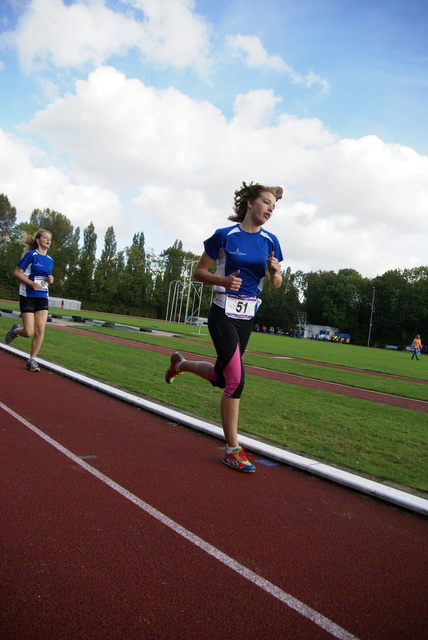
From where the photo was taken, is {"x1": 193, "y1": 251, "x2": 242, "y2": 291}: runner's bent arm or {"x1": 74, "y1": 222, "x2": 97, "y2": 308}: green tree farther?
{"x1": 74, "y1": 222, "x2": 97, "y2": 308}: green tree

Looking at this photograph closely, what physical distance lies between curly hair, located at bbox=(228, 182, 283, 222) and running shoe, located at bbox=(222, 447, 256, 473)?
2.11 m

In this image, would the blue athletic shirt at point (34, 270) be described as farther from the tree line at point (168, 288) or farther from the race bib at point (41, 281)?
the tree line at point (168, 288)

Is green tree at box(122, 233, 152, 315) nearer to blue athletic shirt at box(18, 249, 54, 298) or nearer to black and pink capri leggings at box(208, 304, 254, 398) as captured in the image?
blue athletic shirt at box(18, 249, 54, 298)

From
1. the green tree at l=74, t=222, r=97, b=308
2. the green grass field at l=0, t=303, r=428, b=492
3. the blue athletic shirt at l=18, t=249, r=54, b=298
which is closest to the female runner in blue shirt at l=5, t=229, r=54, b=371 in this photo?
the blue athletic shirt at l=18, t=249, r=54, b=298

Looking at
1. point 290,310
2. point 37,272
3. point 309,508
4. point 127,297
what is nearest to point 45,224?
point 127,297

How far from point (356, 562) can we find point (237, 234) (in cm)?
267

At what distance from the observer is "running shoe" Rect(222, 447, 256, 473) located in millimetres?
3990

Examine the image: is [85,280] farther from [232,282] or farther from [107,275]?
[232,282]

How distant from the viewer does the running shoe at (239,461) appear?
399 cm

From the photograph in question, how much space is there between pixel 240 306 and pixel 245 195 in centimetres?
104

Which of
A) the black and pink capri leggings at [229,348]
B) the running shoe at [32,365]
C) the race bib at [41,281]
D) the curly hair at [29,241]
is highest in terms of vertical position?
the curly hair at [29,241]

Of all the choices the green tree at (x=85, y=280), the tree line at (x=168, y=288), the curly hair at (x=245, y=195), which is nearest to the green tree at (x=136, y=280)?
the tree line at (x=168, y=288)

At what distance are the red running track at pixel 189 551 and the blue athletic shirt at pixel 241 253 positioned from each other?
1.63 metres

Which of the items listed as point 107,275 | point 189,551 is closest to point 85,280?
point 107,275
